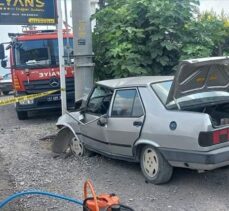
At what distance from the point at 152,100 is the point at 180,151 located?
0.85 meters

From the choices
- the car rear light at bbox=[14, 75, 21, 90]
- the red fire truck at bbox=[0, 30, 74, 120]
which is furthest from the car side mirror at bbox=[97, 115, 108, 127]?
the car rear light at bbox=[14, 75, 21, 90]

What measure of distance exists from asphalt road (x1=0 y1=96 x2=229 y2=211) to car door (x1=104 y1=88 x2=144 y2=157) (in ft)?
1.56

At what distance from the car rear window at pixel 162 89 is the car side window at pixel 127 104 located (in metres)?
0.29

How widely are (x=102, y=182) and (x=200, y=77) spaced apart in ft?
6.79

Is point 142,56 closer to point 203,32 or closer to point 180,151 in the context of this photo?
point 203,32

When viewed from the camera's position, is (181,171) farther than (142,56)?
No

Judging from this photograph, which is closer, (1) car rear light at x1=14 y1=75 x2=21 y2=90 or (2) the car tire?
(2) the car tire

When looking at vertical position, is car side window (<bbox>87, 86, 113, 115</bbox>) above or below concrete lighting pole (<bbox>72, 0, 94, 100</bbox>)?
below

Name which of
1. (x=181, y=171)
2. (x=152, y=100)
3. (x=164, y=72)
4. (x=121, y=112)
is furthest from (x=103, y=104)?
(x=164, y=72)

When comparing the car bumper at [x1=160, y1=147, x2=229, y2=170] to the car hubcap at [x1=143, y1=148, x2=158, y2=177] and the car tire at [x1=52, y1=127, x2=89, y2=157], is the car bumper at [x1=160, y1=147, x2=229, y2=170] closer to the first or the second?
the car hubcap at [x1=143, y1=148, x2=158, y2=177]

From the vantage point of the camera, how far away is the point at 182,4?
905 centimetres

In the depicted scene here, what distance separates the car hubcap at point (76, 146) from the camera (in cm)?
737

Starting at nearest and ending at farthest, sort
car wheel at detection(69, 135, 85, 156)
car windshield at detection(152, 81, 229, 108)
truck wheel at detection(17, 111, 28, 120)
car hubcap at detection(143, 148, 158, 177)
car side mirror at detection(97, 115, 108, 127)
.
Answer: car windshield at detection(152, 81, 229, 108)
car hubcap at detection(143, 148, 158, 177)
car side mirror at detection(97, 115, 108, 127)
car wheel at detection(69, 135, 85, 156)
truck wheel at detection(17, 111, 28, 120)

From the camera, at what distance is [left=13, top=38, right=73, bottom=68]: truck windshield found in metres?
11.6
